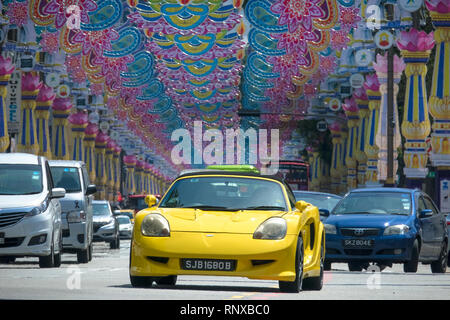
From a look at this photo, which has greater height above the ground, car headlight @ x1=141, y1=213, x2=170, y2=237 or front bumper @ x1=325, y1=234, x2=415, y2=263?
car headlight @ x1=141, y1=213, x2=170, y2=237

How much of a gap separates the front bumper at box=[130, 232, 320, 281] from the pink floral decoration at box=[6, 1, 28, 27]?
98.9ft

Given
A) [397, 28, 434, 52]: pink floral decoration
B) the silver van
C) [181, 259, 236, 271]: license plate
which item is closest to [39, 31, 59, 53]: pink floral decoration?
[397, 28, 434, 52]: pink floral decoration

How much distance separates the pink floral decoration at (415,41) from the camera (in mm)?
42844

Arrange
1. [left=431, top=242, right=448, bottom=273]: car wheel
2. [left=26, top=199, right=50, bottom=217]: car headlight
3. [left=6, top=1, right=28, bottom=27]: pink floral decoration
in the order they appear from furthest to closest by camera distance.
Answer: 1. [left=6, top=1, right=28, bottom=27]: pink floral decoration
2. [left=431, top=242, right=448, bottom=273]: car wheel
3. [left=26, top=199, right=50, bottom=217]: car headlight

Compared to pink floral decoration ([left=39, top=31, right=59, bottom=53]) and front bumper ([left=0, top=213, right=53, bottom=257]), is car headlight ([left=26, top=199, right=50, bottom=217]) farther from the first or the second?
pink floral decoration ([left=39, top=31, right=59, bottom=53])

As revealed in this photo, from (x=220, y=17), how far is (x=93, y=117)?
36.4 m

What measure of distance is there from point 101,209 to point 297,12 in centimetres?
1018

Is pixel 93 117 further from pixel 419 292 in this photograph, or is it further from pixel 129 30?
pixel 419 292

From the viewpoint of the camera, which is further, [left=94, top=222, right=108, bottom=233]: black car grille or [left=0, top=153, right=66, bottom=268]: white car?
[left=94, top=222, right=108, bottom=233]: black car grille

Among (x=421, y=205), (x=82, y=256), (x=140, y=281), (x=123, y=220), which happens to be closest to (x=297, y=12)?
(x=123, y=220)

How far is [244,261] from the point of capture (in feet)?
46.6

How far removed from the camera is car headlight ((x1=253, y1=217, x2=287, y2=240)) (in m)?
14.4
